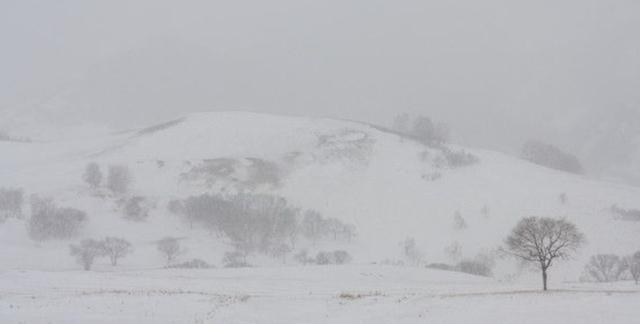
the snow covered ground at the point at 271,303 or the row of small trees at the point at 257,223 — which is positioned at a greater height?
the row of small trees at the point at 257,223

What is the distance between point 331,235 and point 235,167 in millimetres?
46295

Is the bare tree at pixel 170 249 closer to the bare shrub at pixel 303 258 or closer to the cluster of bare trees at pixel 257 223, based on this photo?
the cluster of bare trees at pixel 257 223

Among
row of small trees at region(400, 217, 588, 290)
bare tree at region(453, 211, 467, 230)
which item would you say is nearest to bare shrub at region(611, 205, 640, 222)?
row of small trees at region(400, 217, 588, 290)

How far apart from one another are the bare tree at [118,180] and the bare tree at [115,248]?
38.3 m

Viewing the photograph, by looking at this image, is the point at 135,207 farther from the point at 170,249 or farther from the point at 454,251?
the point at 454,251

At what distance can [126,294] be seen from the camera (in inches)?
1868

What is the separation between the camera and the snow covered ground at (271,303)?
37.2m

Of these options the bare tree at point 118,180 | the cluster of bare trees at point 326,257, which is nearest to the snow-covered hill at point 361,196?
the bare tree at point 118,180

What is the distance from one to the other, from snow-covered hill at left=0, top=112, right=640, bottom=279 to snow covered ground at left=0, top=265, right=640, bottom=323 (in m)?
70.0

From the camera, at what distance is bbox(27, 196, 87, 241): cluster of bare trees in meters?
135

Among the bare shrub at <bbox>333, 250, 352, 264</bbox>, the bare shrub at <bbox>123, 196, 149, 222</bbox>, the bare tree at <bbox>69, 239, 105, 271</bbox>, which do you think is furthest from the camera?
the bare shrub at <bbox>123, 196, 149, 222</bbox>

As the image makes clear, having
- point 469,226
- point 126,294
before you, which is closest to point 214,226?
point 469,226

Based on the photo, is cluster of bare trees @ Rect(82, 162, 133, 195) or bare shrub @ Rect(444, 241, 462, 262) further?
cluster of bare trees @ Rect(82, 162, 133, 195)

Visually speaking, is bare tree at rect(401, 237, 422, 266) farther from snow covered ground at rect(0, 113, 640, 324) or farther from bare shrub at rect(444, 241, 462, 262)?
bare shrub at rect(444, 241, 462, 262)
